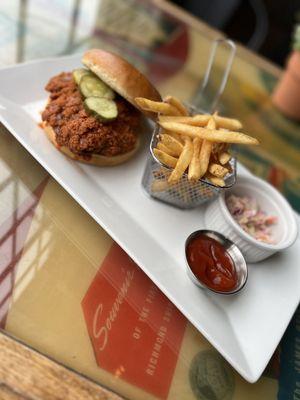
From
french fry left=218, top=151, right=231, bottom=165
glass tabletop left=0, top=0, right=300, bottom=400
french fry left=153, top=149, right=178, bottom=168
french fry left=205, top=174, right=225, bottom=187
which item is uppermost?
french fry left=218, top=151, right=231, bottom=165

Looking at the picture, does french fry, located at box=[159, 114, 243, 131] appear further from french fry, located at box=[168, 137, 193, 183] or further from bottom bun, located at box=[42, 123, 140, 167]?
bottom bun, located at box=[42, 123, 140, 167]

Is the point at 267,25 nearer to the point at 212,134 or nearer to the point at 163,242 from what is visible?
the point at 212,134

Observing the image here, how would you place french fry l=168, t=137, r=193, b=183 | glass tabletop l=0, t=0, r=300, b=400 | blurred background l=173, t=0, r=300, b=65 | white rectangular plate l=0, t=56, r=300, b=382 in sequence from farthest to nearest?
blurred background l=173, t=0, r=300, b=65
french fry l=168, t=137, r=193, b=183
white rectangular plate l=0, t=56, r=300, b=382
glass tabletop l=0, t=0, r=300, b=400

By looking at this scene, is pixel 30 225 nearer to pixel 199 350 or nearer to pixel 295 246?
pixel 199 350

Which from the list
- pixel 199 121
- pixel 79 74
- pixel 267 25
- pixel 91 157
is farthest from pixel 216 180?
pixel 267 25

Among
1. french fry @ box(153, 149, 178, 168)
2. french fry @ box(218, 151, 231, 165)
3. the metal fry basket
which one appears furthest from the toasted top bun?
french fry @ box(218, 151, 231, 165)

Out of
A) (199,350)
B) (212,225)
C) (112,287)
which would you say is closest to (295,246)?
(212,225)
